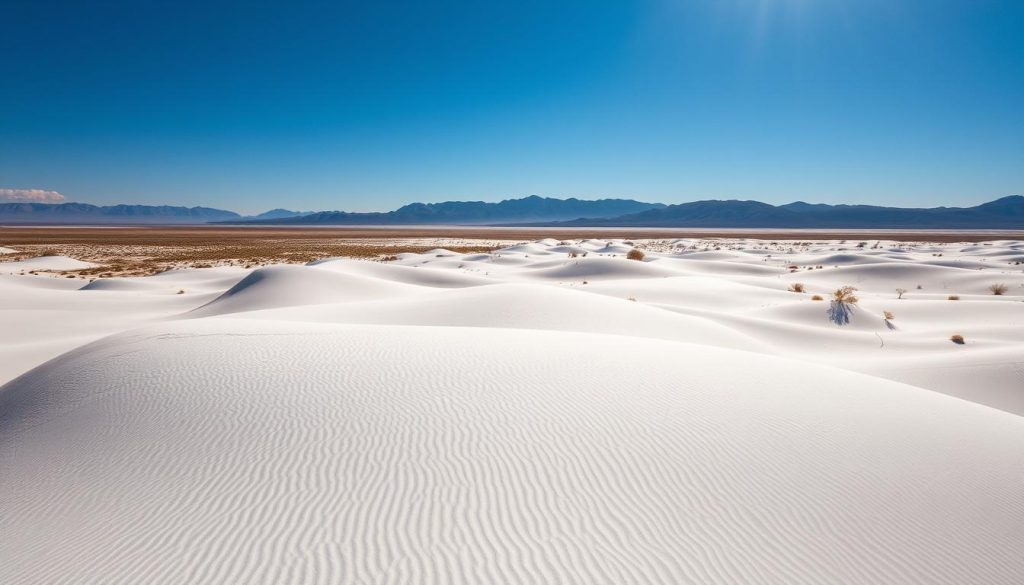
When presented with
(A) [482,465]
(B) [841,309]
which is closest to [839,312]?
(B) [841,309]

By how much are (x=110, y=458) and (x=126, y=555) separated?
1.46 m

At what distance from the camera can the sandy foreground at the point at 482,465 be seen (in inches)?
107

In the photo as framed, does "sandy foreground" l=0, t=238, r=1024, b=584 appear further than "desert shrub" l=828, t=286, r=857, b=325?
No

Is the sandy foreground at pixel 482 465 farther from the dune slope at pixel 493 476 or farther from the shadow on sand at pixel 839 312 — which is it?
the shadow on sand at pixel 839 312

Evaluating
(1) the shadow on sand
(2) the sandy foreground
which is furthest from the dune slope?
(1) the shadow on sand

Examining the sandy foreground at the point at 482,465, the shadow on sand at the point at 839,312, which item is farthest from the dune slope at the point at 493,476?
the shadow on sand at the point at 839,312

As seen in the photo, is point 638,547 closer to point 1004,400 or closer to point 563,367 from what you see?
point 563,367

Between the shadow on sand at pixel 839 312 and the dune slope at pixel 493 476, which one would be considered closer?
the dune slope at pixel 493 476

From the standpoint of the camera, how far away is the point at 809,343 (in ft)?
39.5

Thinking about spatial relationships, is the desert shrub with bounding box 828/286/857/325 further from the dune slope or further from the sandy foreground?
the dune slope

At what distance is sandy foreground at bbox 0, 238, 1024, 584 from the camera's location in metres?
2.72

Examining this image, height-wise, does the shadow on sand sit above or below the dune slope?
below

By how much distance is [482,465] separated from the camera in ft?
11.3

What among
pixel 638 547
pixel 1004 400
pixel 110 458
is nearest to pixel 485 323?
pixel 110 458
